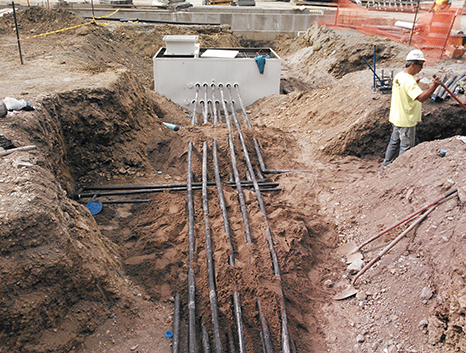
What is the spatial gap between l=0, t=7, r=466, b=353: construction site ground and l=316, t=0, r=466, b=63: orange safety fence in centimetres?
187

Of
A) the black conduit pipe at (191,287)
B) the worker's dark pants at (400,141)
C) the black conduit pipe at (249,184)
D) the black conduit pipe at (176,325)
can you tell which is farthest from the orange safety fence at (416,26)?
the black conduit pipe at (176,325)

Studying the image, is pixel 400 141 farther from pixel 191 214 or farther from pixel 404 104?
pixel 191 214

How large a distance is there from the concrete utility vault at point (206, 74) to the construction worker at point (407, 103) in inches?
246

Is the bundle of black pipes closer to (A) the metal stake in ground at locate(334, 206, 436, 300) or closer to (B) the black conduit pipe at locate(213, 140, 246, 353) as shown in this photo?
(B) the black conduit pipe at locate(213, 140, 246, 353)

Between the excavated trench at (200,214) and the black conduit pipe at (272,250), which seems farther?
the excavated trench at (200,214)

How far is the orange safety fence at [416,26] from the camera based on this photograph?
35.1 ft

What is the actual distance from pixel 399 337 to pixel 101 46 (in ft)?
38.0

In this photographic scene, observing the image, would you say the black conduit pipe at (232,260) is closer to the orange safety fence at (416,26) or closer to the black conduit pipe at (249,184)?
the black conduit pipe at (249,184)

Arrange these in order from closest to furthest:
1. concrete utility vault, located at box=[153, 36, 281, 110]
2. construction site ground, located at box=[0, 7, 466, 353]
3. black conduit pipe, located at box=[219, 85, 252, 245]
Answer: construction site ground, located at box=[0, 7, 466, 353] < black conduit pipe, located at box=[219, 85, 252, 245] < concrete utility vault, located at box=[153, 36, 281, 110]

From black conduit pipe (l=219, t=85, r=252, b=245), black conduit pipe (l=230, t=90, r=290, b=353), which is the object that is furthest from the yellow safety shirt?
black conduit pipe (l=219, t=85, r=252, b=245)

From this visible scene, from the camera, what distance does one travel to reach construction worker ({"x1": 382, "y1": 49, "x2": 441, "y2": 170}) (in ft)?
19.0

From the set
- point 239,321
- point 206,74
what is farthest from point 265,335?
point 206,74

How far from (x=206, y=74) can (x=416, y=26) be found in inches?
279

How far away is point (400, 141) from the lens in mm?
6559
